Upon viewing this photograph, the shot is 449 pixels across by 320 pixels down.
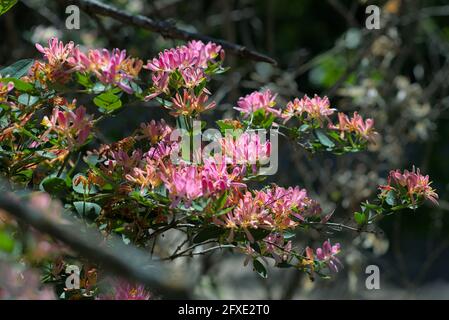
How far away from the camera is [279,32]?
6098 millimetres

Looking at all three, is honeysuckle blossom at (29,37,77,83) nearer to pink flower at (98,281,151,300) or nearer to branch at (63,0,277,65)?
pink flower at (98,281,151,300)

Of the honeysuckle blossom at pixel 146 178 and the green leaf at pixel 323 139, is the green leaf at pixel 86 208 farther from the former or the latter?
the green leaf at pixel 323 139

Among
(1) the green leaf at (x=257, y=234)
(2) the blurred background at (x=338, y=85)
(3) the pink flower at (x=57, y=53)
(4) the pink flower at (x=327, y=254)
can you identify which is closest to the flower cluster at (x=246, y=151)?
(1) the green leaf at (x=257, y=234)

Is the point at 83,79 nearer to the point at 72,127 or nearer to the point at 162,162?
the point at 72,127

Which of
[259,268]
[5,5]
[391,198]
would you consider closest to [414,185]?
[391,198]

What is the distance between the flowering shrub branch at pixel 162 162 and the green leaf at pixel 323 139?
0.09ft

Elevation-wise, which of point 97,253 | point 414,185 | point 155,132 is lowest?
point 97,253

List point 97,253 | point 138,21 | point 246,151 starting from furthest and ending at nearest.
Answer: point 138,21 → point 246,151 → point 97,253

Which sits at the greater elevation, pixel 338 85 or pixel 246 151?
pixel 338 85

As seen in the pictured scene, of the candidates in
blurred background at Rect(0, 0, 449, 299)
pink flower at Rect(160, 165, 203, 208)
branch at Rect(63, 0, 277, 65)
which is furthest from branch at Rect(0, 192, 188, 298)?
blurred background at Rect(0, 0, 449, 299)

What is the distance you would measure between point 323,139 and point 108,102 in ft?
1.31

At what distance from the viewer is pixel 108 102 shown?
1.25 meters
